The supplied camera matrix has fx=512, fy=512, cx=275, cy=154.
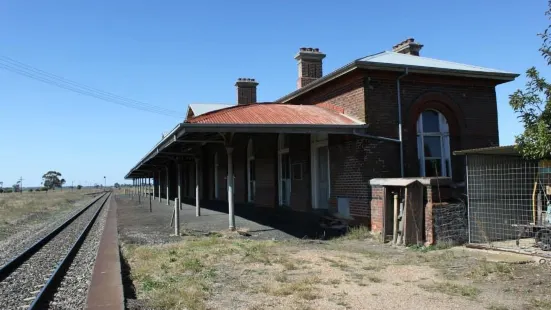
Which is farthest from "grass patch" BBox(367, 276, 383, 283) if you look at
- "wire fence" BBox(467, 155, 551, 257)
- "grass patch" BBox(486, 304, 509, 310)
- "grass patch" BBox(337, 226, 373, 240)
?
"grass patch" BBox(337, 226, 373, 240)

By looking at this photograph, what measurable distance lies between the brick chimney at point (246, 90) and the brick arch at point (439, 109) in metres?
15.2

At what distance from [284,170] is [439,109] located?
644 centimetres

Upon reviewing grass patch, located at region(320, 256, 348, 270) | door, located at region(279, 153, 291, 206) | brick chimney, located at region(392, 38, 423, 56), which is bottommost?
grass patch, located at region(320, 256, 348, 270)

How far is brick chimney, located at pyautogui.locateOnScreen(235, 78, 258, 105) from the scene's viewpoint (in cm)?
2880

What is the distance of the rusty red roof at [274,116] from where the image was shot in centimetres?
1291

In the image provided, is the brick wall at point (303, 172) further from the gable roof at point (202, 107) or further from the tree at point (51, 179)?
the tree at point (51, 179)

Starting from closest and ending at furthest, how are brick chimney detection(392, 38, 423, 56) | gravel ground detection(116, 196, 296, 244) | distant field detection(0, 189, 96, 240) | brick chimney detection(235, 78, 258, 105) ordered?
1. gravel ground detection(116, 196, 296, 244)
2. brick chimney detection(392, 38, 423, 56)
3. distant field detection(0, 189, 96, 240)
4. brick chimney detection(235, 78, 258, 105)

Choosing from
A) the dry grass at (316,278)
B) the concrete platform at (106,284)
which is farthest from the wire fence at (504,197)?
the concrete platform at (106,284)

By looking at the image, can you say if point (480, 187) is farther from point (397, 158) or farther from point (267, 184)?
point (267, 184)

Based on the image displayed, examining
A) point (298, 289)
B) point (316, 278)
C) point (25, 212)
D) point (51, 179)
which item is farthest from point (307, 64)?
point (51, 179)

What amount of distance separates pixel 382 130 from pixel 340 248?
13.9 ft

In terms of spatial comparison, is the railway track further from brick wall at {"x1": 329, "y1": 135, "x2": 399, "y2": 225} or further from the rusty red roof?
brick wall at {"x1": 329, "y1": 135, "x2": 399, "y2": 225}

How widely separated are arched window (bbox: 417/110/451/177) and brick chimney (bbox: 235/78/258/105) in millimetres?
15180

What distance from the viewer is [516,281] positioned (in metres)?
7.25
